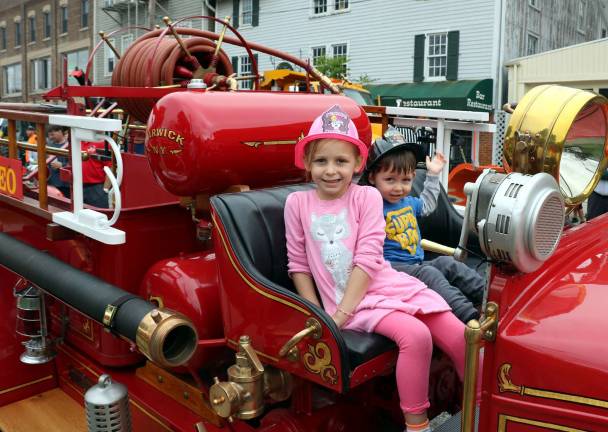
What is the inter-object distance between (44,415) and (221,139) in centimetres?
164

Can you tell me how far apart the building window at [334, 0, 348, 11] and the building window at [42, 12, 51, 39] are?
63.5 ft

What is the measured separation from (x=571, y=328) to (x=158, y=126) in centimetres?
174

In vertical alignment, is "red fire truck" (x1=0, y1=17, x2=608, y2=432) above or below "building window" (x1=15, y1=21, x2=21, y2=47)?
below

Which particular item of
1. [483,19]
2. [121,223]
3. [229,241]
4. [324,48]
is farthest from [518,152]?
[324,48]

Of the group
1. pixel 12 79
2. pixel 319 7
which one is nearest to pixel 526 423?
pixel 319 7

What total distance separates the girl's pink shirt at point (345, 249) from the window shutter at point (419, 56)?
15.7 metres

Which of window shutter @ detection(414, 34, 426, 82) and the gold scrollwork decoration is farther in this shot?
window shutter @ detection(414, 34, 426, 82)

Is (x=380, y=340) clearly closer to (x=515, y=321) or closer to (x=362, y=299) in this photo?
(x=362, y=299)

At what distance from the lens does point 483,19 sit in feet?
51.7

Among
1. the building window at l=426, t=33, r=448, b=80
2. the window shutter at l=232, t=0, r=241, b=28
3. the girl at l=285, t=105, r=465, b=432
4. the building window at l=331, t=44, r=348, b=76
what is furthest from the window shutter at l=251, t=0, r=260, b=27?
the girl at l=285, t=105, r=465, b=432

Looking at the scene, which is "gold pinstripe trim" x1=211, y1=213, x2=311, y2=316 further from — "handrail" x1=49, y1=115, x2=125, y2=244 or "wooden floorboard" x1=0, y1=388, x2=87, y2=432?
"wooden floorboard" x1=0, y1=388, x2=87, y2=432

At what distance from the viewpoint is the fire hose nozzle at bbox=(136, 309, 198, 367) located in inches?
78.4

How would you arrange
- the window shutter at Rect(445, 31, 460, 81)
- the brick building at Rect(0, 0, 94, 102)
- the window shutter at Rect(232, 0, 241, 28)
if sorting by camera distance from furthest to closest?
the brick building at Rect(0, 0, 94, 102)
the window shutter at Rect(232, 0, 241, 28)
the window shutter at Rect(445, 31, 460, 81)

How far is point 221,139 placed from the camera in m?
2.46
